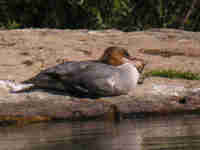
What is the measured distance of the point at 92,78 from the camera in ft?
24.3

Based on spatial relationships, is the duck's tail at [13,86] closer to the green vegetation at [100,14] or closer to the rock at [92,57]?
the rock at [92,57]

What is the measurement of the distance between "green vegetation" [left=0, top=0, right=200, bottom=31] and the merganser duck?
6.58 meters

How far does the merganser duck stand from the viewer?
24.3ft

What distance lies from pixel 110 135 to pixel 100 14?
30.1 ft

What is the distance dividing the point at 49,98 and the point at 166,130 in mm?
2280

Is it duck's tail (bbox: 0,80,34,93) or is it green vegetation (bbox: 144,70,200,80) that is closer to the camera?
duck's tail (bbox: 0,80,34,93)

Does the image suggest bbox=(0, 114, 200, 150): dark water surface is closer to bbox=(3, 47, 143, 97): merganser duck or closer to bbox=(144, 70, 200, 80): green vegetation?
bbox=(3, 47, 143, 97): merganser duck

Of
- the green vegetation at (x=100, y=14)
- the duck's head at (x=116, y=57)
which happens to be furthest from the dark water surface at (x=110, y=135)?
the green vegetation at (x=100, y=14)

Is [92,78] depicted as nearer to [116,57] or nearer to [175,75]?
[116,57]

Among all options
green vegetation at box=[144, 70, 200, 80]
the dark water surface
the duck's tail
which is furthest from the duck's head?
the duck's tail

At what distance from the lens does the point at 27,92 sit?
7.85 meters

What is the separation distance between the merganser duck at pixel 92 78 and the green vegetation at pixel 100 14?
6.58m

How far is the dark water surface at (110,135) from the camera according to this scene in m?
4.81

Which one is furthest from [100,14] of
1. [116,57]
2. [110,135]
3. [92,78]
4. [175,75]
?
[110,135]
